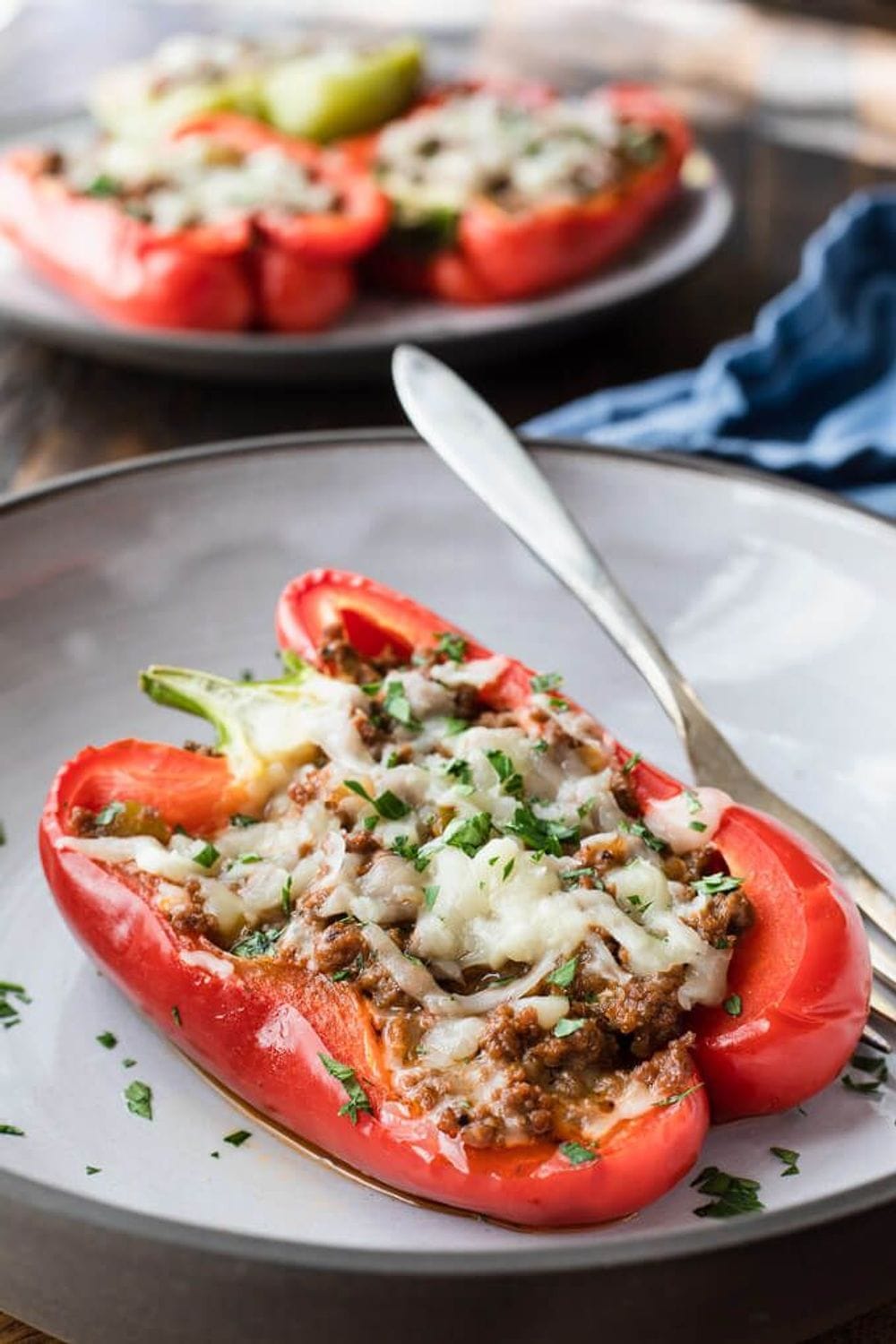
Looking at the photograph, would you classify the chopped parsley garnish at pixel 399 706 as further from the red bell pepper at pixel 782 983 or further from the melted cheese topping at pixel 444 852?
the red bell pepper at pixel 782 983

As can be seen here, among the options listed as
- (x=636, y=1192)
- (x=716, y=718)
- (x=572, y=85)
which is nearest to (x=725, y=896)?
(x=636, y=1192)

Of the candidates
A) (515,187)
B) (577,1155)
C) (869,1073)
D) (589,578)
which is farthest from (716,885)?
(515,187)

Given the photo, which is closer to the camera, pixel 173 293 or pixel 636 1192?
pixel 636 1192

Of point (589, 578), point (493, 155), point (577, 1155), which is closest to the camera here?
point (577, 1155)

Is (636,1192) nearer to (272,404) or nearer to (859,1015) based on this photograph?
(859,1015)

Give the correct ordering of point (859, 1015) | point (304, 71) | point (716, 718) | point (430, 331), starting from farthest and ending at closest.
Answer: point (304, 71)
point (430, 331)
point (716, 718)
point (859, 1015)

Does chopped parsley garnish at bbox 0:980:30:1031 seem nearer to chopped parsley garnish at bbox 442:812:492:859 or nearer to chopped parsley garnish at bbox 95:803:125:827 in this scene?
chopped parsley garnish at bbox 95:803:125:827

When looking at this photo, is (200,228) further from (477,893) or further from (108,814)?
(477,893)
